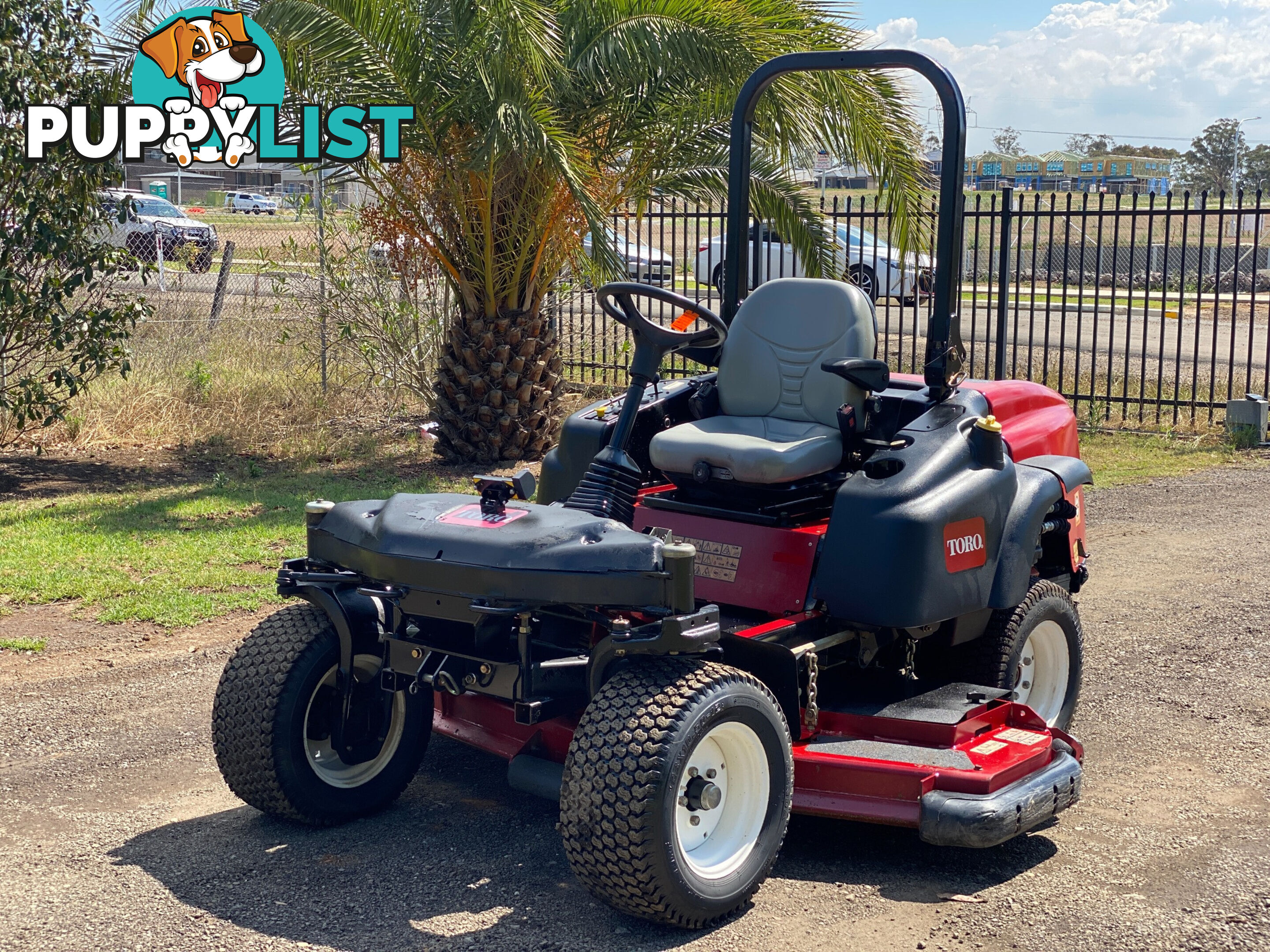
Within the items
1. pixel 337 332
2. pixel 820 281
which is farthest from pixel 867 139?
pixel 337 332

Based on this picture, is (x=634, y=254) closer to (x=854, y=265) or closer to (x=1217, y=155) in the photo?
(x=854, y=265)

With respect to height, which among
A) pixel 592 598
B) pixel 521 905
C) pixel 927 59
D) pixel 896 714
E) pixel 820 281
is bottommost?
pixel 521 905

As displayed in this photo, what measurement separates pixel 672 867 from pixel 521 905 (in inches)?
20.2

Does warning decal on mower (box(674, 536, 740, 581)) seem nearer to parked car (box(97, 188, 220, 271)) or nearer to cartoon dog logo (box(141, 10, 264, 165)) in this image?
cartoon dog logo (box(141, 10, 264, 165))

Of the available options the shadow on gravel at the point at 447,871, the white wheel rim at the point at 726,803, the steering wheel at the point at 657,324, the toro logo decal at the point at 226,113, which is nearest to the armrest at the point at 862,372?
the steering wheel at the point at 657,324

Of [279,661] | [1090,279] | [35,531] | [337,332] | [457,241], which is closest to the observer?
[279,661]

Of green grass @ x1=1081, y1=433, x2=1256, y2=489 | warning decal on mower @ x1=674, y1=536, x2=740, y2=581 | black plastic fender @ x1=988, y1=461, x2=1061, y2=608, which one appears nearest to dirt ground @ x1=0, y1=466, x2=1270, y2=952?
black plastic fender @ x1=988, y1=461, x2=1061, y2=608

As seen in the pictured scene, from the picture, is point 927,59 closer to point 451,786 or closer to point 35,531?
point 451,786

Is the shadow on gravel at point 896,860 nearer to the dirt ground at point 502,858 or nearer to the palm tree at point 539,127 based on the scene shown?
the dirt ground at point 502,858

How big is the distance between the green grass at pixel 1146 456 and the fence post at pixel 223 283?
8.49 metres

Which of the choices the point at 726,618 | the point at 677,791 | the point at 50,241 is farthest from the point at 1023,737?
the point at 50,241

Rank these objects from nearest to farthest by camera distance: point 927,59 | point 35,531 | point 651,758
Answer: point 651,758, point 927,59, point 35,531

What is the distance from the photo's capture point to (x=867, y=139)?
8953 millimetres

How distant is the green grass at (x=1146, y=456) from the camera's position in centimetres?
1015
